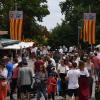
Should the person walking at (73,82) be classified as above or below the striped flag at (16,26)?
below

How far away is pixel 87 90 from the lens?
66.8 ft

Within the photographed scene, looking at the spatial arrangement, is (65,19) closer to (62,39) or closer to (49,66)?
(62,39)

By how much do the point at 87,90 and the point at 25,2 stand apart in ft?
253

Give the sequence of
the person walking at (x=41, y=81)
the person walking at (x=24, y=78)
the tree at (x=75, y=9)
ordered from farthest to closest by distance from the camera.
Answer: the tree at (x=75, y=9)
the person walking at (x=41, y=81)
the person walking at (x=24, y=78)

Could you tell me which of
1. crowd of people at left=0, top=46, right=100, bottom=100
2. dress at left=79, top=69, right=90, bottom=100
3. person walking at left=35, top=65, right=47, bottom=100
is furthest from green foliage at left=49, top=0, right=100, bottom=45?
dress at left=79, top=69, right=90, bottom=100

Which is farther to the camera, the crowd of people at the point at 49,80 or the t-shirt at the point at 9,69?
the t-shirt at the point at 9,69

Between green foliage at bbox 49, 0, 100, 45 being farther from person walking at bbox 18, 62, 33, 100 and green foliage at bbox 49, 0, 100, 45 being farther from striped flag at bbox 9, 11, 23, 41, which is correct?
person walking at bbox 18, 62, 33, 100

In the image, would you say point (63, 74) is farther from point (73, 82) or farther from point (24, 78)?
point (73, 82)

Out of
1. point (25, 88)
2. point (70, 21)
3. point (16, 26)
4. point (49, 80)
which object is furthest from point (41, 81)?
point (70, 21)

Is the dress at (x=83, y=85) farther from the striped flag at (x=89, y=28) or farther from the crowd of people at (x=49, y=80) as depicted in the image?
the striped flag at (x=89, y=28)

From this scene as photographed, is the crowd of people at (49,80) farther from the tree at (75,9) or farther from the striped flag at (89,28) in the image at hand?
the tree at (75,9)

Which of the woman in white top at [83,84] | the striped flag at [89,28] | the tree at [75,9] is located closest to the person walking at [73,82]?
the woman in white top at [83,84]

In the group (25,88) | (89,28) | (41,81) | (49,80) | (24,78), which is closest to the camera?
(24,78)

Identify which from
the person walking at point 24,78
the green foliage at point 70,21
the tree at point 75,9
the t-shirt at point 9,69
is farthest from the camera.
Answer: the green foliage at point 70,21
